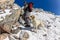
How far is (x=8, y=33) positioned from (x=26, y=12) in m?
3.34

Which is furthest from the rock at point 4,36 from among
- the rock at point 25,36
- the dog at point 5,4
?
the dog at point 5,4

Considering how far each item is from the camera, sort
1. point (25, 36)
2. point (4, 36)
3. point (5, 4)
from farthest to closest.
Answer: point (5, 4) → point (25, 36) → point (4, 36)

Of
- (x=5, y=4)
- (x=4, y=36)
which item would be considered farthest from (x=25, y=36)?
(x=5, y=4)

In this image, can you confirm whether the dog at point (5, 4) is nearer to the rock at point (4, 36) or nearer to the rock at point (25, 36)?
the rock at point (25, 36)

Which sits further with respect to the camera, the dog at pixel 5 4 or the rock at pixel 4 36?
the dog at pixel 5 4

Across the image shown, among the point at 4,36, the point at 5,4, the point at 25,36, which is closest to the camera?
the point at 4,36

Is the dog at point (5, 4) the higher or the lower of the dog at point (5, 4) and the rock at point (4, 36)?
the higher

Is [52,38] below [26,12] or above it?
below

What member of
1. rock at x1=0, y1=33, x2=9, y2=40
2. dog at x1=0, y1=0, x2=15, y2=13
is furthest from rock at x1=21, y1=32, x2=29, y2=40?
dog at x1=0, y1=0, x2=15, y2=13

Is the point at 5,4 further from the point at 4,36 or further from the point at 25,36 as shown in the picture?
the point at 4,36

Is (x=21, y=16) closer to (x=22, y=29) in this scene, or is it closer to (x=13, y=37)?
(x=22, y=29)

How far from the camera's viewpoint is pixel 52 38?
21.8 metres

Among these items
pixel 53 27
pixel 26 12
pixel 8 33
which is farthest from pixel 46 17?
pixel 8 33

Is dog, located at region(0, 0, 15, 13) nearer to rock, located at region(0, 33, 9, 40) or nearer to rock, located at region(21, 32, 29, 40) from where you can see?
rock, located at region(21, 32, 29, 40)
